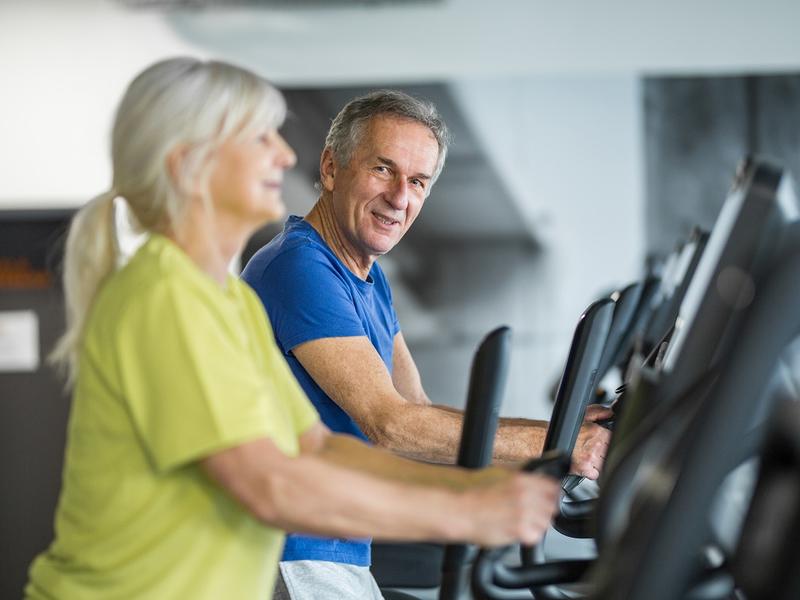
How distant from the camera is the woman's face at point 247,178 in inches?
53.5

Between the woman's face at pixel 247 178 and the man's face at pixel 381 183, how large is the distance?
0.99 m

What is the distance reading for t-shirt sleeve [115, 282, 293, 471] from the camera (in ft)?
4.00

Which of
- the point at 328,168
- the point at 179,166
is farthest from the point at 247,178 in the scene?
the point at 328,168

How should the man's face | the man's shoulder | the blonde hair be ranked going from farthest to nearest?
1. the man's face
2. the man's shoulder
3. the blonde hair

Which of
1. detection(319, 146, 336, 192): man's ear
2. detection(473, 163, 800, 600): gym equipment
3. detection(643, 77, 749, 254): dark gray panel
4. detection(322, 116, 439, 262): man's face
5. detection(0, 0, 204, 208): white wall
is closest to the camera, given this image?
detection(473, 163, 800, 600): gym equipment

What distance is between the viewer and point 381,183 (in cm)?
244

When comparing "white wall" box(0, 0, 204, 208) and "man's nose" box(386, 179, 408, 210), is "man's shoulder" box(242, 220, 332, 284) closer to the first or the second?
"man's nose" box(386, 179, 408, 210)

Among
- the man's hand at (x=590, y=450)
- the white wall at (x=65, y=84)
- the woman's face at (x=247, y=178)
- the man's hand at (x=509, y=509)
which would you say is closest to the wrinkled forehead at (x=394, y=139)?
the man's hand at (x=590, y=450)

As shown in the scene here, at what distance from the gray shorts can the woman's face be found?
0.87 metres

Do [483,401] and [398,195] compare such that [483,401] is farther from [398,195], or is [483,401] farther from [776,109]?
[776,109]

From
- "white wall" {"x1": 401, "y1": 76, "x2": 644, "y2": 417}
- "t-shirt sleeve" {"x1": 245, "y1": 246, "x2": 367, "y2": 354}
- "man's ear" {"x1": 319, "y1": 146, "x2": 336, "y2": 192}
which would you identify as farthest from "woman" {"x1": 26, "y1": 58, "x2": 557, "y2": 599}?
"white wall" {"x1": 401, "y1": 76, "x2": 644, "y2": 417}

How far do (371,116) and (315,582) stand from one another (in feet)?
3.37

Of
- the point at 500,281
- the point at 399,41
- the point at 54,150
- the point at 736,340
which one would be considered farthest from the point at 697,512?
the point at 54,150

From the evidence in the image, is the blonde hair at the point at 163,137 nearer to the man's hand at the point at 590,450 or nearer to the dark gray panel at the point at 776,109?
the man's hand at the point at 590,450
